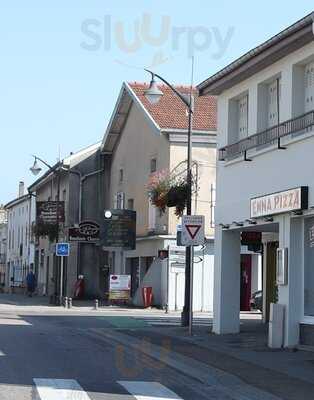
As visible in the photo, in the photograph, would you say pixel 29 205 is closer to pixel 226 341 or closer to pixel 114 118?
pixel 114 118

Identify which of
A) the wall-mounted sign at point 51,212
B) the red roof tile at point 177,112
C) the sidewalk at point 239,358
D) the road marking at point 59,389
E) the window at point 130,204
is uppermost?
the red roof tile at point 177,112

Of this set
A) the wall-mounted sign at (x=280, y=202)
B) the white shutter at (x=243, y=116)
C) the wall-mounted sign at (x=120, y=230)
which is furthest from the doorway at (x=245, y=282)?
the wall-mounted sign at (x=280, y=202)

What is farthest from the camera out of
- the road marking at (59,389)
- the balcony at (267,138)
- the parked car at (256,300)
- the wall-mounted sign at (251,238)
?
the parked car at (256,300)

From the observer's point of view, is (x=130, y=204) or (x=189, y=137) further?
(x=130, y=204)

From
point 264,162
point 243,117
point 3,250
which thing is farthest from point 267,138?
point 3,250

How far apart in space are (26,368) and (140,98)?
27234mm

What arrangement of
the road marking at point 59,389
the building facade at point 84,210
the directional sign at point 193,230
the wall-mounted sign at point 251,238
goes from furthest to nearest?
Result: the building facade at point 84,210 → the wall-mounted sign at point 251,238 → the directional sign at point 193,230 → the road marking at point 59,389

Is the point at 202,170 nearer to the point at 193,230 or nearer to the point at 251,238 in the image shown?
the point at 251,238

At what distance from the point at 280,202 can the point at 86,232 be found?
80.5 ft

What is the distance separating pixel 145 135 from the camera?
38.2 meters

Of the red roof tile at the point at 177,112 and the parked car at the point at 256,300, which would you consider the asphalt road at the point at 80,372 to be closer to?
the parked car at the point at 256,300

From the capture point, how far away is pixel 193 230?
19.6 metres

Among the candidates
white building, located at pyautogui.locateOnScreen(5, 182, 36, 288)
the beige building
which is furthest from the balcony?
white building, located at pyautogui.locateOnScreen(5, 182, 36, 288)

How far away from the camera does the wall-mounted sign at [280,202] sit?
630 inches
